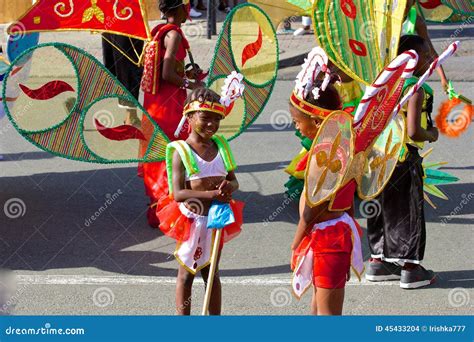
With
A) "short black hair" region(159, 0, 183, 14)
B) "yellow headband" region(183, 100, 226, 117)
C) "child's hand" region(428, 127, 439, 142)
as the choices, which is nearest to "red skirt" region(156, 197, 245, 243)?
"yellow headband" region(183, 100, 226, 117)

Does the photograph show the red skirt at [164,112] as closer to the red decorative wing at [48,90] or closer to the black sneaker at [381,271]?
the red decorative wing at [48,90]

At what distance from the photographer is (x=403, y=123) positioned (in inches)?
216

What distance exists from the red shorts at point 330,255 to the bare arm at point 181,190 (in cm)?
63

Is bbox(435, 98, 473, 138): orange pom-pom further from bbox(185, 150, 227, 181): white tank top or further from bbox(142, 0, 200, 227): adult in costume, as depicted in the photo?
bbox(185, 150, 227, 181): white tank top

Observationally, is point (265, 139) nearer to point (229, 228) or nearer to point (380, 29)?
point (380, 29)

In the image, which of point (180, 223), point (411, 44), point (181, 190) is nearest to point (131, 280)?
point (180, 223)

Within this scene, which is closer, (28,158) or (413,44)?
(413,44)

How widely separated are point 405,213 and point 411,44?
1.11 metres

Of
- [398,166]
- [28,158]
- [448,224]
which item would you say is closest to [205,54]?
[28,158]

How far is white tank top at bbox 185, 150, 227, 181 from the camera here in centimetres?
546

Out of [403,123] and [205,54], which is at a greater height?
[403,123]

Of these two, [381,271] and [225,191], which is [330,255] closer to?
[225,191]

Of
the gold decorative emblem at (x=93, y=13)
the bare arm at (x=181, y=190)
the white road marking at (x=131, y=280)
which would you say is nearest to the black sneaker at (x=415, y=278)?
the white road marking at (x=131, y=280)

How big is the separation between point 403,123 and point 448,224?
2538 millimetres
